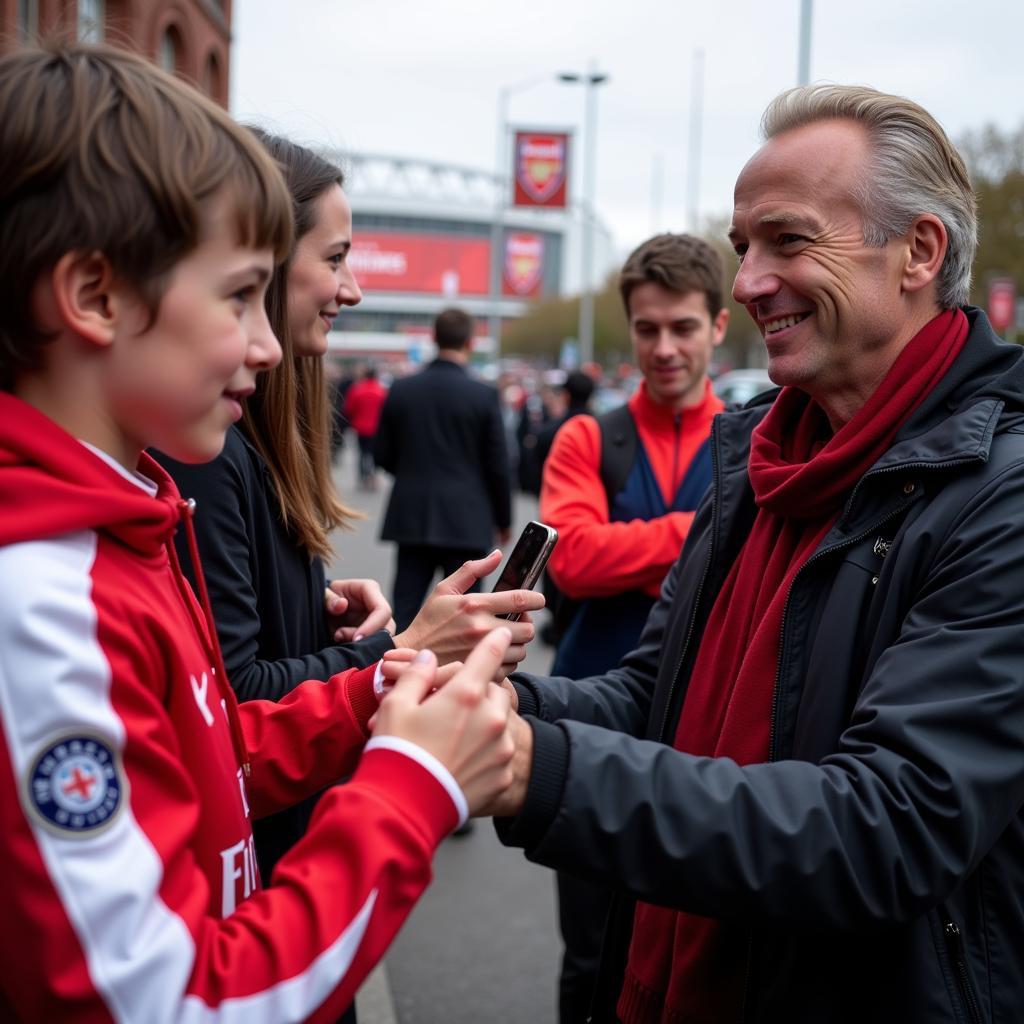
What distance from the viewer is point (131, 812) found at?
1128 mm

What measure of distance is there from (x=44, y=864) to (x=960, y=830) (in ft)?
3.71

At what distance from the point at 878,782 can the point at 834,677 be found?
242 millimetres

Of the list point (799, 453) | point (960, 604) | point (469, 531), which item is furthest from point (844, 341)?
point (469, 531)

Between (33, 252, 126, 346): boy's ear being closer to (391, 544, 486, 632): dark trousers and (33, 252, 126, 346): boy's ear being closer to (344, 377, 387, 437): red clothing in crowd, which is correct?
(391, 544, 486, 632): dark trousers

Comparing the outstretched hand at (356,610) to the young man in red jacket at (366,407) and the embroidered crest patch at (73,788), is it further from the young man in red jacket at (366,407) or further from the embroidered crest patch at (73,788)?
the young man in red jacket at (366,407)

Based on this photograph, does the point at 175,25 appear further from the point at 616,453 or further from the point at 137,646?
the point at 137,646

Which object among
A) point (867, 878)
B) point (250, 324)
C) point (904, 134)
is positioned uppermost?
point (904, 134)

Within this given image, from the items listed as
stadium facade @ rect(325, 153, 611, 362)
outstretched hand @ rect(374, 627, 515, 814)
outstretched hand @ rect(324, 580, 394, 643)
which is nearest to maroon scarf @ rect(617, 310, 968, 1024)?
outstretched hand @ rect(374, 627, 515, 814)

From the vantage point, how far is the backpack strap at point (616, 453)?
3.84m

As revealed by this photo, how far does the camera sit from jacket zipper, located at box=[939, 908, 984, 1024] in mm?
1571

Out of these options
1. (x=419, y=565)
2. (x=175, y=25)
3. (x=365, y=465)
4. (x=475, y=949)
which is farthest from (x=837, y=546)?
(x=365, y=465)

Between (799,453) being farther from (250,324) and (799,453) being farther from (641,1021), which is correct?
(250,324)

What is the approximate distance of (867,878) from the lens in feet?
4.92

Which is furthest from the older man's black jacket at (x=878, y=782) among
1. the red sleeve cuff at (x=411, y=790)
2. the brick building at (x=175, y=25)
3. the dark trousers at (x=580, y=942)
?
the brick building at (x=175, y=25)
